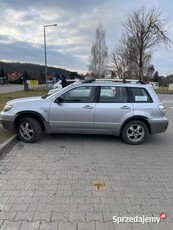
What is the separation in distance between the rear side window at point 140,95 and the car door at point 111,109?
17 centimetres

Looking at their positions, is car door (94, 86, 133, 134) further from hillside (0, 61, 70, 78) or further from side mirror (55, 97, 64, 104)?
hillside (0, 61, 70, 78)

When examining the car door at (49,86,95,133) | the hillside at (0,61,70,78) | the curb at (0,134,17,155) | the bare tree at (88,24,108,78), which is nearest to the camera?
the curb at (0,134,17,155)

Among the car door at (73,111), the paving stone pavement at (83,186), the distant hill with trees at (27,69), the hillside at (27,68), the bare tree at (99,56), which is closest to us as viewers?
the paving stone pavement at (83,186)

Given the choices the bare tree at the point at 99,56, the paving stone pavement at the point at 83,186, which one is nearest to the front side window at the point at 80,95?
the paving stone pavement at the point at 83,186

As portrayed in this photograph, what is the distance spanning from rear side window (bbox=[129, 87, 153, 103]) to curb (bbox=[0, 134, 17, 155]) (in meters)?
3.23

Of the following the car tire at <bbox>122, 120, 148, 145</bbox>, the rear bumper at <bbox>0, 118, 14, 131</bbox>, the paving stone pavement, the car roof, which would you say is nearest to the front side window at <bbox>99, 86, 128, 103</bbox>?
the car roof

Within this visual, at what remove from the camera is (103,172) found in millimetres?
4727

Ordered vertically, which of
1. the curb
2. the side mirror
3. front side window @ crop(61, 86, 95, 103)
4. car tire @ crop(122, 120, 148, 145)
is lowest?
the curb

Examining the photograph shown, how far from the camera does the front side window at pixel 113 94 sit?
6703 mm

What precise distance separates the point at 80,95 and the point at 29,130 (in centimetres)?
159

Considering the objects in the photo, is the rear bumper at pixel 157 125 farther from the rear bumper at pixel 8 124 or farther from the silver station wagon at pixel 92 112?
the rear bumper at pixel 8 124

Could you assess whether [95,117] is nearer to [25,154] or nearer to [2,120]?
[25,154]

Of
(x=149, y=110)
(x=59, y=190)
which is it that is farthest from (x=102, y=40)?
(x=59, y=190)

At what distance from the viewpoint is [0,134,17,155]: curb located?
5.85 metres
